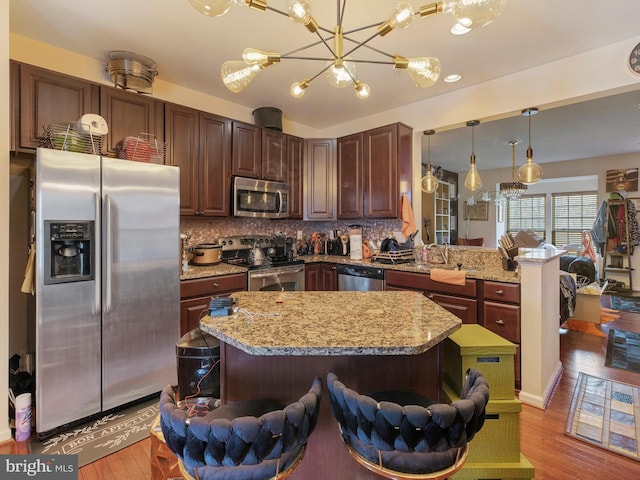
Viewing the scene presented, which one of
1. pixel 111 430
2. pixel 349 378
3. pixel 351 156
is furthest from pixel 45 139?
pixel 351 156

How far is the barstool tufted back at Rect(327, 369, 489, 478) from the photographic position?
874 mm

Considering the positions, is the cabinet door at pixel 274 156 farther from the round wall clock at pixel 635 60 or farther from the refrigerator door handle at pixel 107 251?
the round wall clock at pixel 635 60

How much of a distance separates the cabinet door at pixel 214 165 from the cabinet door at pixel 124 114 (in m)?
0.48

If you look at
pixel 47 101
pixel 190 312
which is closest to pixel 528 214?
pixel 190 312

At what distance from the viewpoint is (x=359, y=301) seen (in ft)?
5.48

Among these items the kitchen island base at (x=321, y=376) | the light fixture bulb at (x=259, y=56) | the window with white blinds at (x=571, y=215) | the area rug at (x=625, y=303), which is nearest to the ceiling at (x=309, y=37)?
the light fixture bulb at (x=259, y=56)

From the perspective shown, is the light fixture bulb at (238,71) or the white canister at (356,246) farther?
the white canister at (356,246)

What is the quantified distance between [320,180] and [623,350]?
378 cm

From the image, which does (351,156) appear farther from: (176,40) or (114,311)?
(114,311)

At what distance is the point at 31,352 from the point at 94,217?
115 centimetres

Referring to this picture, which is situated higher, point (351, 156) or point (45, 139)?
point (351, 156)

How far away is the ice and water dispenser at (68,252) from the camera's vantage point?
75.9 inches

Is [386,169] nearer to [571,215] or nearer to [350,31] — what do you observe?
[350,31]

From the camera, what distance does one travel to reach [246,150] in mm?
3439
